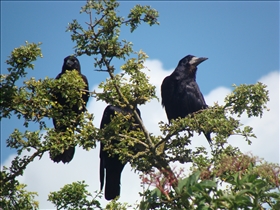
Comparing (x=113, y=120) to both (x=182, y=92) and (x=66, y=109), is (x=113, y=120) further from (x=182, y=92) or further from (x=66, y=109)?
(x=182, y=92)

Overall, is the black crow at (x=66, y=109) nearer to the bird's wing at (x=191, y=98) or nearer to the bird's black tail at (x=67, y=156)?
the bird's black tail at (x=67, y=156)

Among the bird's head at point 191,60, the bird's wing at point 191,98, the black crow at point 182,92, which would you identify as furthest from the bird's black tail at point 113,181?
the bird's head at point 191,60

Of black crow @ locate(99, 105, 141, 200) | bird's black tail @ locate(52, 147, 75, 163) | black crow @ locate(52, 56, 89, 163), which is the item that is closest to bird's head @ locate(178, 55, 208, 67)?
black crow @ locate(99, 105, 141, 200)

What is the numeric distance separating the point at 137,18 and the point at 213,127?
1449 millimetres

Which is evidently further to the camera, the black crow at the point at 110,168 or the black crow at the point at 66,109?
the black crow at the point at 110,168

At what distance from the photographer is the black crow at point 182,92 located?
7939 millimetres

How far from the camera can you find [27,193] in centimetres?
492

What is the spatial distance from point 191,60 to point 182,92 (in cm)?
75

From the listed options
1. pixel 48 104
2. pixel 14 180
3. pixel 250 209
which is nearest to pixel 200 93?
Answer: pixel 48 104

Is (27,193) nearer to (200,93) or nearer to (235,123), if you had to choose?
(235,123)

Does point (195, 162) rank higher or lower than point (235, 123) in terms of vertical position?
lower

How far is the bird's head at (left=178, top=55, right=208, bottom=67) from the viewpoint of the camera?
832cm

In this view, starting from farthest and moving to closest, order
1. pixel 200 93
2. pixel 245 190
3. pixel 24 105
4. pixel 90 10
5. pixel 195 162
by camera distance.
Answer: pixel 200 93
pixel 90 10
pixel 24 105
pixel 195 162
pixel 245 190

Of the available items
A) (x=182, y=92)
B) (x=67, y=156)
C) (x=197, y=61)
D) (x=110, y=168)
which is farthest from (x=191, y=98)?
(x=67, y=156)
